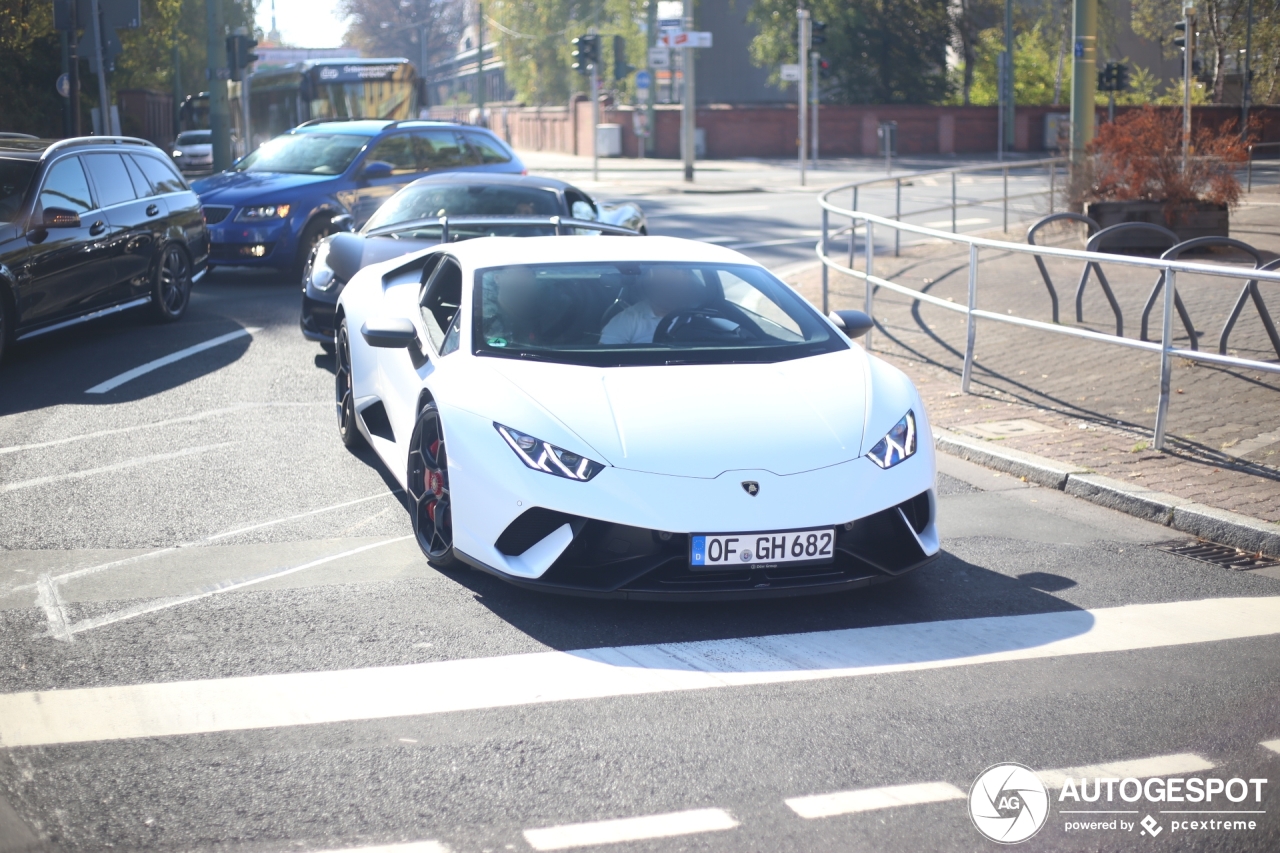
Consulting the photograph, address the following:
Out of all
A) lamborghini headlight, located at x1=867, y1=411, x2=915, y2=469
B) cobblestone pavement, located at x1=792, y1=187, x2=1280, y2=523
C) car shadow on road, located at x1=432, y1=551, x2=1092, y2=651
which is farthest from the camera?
cobblestone pavement, located at x1=792, y1=187, x2=1280, y2=523

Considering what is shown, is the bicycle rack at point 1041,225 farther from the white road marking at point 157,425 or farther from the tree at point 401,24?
the tree at point 401,24

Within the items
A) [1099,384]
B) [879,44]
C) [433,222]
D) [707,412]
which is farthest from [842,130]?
[707,412]

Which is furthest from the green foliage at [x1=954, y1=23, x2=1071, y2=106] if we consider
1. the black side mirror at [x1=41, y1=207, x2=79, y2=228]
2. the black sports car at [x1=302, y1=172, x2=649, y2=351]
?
the black side mirror at [x1=41, y1=207, x2=79, y2=228]

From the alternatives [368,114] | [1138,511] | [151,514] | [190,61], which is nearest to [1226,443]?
[1138,511]

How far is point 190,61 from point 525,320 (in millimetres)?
51577

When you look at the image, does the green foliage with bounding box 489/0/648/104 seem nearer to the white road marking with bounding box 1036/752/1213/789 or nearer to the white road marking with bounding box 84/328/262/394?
the white road marking with bounding box 84/328/262/394

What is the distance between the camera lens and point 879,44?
56.1 metres

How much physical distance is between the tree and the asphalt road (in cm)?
12329

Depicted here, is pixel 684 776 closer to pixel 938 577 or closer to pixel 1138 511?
pixel 938 577

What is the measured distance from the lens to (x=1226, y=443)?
7.53 metres

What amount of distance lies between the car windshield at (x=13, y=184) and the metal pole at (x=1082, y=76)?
12.6m

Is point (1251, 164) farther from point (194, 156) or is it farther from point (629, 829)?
point (194, 156)

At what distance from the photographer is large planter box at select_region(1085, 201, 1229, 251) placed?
1655cm

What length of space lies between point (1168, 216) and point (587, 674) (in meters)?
14.2
